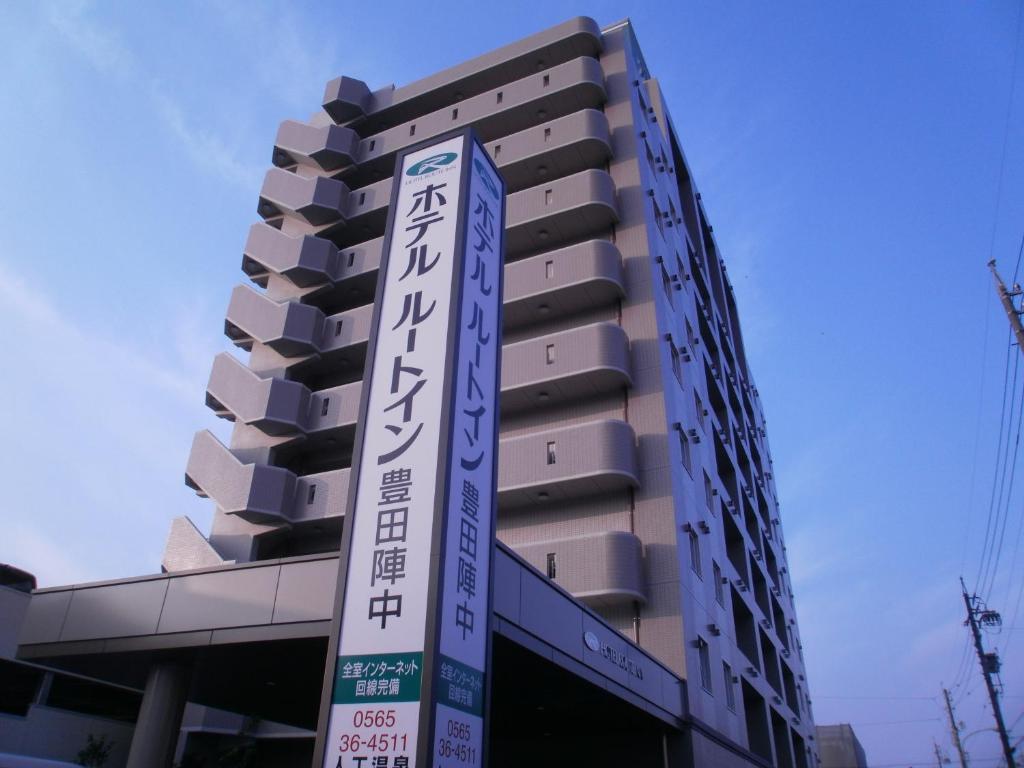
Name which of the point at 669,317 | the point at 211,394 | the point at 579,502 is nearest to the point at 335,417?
the point at 211,394

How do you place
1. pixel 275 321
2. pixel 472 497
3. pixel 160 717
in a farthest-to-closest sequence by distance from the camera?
1. pixel 275 321
2. pixel 160 717
3. pixel 472 497

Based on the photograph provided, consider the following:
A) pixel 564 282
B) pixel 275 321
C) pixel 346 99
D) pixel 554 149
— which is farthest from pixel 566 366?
pixel 346 99

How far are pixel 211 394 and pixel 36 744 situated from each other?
49.3ft

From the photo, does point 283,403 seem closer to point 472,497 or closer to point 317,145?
point 317,145

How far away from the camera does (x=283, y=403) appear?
110 feet

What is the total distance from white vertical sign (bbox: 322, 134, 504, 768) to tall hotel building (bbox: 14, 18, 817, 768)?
2.71 metres

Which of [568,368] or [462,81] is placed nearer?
[568,368]

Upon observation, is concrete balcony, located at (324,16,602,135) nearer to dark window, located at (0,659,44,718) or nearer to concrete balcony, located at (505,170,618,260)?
concrete balcony, located at (505,170,618,260)

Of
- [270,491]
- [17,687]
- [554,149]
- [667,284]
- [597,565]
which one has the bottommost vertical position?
[17,687]

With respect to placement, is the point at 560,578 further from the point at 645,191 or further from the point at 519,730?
the point at 645,191

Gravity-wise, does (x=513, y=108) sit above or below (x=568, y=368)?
above

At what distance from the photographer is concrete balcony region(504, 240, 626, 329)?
30562 mm

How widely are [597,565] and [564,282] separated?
38.2ft

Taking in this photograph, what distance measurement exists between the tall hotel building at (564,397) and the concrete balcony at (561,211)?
10cm
